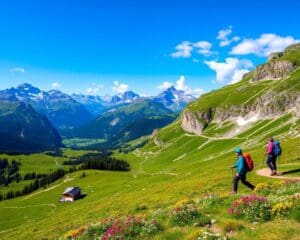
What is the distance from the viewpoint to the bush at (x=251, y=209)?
856 inches

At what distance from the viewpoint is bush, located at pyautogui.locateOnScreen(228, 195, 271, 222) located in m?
21.7

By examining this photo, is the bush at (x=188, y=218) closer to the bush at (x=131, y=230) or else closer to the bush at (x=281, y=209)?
the bush at (x=131, y=230)

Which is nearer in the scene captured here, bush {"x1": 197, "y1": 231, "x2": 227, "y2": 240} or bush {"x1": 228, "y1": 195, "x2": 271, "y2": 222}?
bush {"x1": 197, "y1": 231, "x2": 227, "y2": 240}

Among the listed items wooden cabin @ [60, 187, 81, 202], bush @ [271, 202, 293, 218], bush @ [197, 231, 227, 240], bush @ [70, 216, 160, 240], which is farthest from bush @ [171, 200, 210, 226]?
wooden cabin @ [60, 187, 81, 202]

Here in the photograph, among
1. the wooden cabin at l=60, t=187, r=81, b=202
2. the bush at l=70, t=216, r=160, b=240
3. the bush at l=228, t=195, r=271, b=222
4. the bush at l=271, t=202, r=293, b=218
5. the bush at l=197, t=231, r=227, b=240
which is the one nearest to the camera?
the bush at l=197, t=231, r=227, b=240

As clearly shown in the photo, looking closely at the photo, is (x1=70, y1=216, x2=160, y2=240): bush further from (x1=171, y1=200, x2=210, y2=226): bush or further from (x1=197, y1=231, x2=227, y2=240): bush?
(x1=197, y1=231, x2=227, y2=240): bush

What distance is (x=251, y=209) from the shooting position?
888 inches

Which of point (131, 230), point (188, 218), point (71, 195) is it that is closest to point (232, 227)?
point (188, 218)

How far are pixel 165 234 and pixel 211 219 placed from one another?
3175mm

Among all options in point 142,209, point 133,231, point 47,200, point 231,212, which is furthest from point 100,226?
point 47,200

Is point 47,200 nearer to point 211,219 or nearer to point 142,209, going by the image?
point 142,209

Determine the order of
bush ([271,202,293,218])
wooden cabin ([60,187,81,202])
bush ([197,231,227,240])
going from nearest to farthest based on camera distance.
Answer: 1. bush ([197,231,227,240])
2. bush ([271,202,293,218])
3. wooden cabin ([60,187,81,202])

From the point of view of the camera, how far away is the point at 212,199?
2700 centimetres

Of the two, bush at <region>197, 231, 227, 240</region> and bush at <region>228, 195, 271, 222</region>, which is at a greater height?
bush at <region>228, 195, 271, 222</region>
